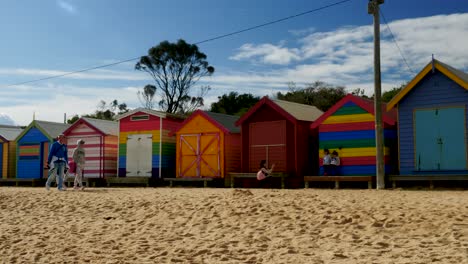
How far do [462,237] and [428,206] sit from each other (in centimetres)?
207

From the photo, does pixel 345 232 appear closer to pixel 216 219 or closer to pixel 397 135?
pixel 216 219

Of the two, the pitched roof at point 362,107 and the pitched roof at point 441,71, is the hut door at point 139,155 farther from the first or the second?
the pitched roof at point 441,71

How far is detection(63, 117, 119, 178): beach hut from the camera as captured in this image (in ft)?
74.7

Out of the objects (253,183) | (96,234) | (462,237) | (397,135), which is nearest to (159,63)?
(253,183)

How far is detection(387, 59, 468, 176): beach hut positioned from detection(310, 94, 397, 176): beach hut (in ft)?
2.33

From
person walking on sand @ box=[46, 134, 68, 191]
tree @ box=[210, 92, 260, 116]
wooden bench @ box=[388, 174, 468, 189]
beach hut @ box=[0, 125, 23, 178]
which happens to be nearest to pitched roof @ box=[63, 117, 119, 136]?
beach hut @ box=[0, 125, 23, 178]

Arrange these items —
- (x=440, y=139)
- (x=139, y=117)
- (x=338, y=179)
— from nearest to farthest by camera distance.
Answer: (x=440, y=139) < (x=338, y=179) < (x=139, y=117)

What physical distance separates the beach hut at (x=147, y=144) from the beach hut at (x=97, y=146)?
1056mm

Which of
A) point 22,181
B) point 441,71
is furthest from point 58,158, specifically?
point 441,71

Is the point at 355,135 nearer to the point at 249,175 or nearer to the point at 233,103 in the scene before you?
the point at 249,175

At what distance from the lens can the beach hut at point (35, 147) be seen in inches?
968

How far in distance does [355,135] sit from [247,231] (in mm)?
8759

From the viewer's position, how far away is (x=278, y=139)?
722 inches

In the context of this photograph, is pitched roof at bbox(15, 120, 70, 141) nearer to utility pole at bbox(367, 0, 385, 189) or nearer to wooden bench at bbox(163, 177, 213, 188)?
wooden bench at bbox(163, 177, 213, 188)
